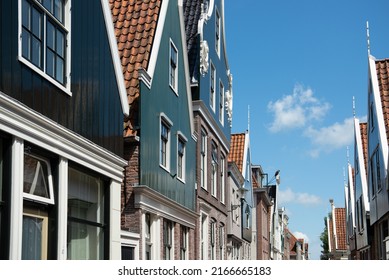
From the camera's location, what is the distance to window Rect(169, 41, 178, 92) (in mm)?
21047

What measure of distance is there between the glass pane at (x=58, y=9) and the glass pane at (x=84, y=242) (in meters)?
3.72

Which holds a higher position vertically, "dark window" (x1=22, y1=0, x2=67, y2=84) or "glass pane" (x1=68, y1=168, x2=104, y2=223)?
"dark window" (x1=22, y1=0, x2=67, y2=84)

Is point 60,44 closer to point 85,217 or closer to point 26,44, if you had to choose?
point 26,44

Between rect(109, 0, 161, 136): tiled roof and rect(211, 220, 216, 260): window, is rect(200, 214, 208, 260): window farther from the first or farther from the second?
rect(109, 0, 161, 136): tiled roof

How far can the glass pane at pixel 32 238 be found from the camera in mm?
10703

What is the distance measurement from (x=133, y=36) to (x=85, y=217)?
746cm

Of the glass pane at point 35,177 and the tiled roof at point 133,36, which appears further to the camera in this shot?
the tiled roof at point 133,36

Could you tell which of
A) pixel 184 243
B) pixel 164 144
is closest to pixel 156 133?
pixel 164 144

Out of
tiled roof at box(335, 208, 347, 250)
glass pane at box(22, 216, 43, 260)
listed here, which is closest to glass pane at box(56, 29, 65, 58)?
glass pane at box(22, 216, 43, 260)

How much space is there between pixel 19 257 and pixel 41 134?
203 centimetres

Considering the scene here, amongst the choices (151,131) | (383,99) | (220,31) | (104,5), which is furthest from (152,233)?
(220,31)

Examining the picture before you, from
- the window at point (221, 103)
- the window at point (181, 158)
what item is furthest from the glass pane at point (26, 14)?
the window at point (221, 103)

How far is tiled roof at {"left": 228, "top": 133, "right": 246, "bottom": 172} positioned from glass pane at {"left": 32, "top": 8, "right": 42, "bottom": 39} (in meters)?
28.8

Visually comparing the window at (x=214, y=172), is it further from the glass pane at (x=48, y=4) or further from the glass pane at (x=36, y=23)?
the glass pane at (x=36, y=23)
